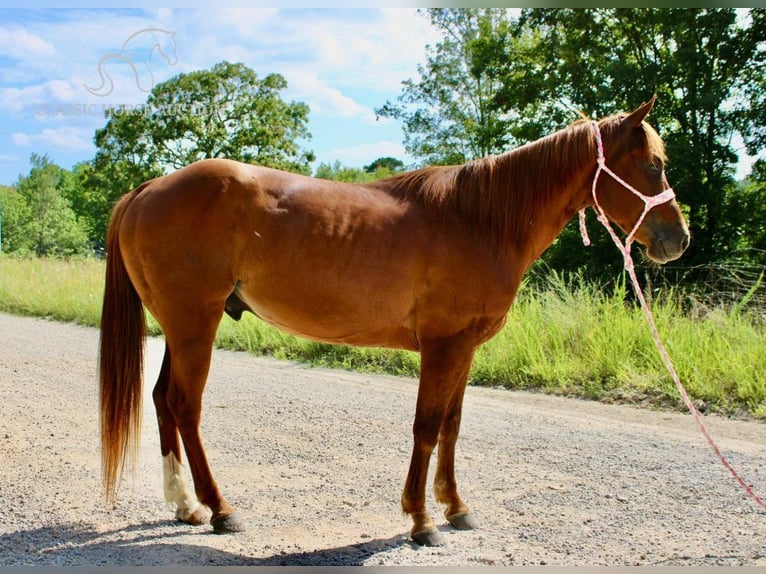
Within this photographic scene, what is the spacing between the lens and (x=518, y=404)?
6172mm

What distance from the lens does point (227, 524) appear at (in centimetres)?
320

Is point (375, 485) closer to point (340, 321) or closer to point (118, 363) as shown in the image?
point (340, 321)

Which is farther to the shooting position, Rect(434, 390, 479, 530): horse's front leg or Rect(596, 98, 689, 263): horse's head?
Rect(434, 390, 479, 530): horse's front leg

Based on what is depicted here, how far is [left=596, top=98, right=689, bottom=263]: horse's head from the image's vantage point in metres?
3.20

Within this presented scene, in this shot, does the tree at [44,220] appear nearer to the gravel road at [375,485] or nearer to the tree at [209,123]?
the tree at [209,123]

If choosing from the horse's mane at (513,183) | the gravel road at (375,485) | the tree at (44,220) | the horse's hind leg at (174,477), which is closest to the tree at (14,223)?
the tree at (44,220)

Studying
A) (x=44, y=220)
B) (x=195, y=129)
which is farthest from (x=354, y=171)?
(x=195, y=129)

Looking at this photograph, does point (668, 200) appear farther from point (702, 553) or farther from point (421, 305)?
point (702, 553)

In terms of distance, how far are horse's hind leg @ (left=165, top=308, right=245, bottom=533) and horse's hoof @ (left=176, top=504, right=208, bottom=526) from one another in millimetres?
113

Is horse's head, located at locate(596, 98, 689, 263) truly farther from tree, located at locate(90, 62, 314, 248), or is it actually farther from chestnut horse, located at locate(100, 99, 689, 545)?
tree, located at locate(90, 62, 314, 248)

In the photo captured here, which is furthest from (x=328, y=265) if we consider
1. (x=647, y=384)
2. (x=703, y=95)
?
(x=703, y=95)

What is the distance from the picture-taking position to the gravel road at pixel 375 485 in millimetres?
2996

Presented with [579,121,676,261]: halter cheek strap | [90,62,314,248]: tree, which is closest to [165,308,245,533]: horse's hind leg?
[579,121,676,261]: halter cheek strap

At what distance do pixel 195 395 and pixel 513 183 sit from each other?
6.44 ft
